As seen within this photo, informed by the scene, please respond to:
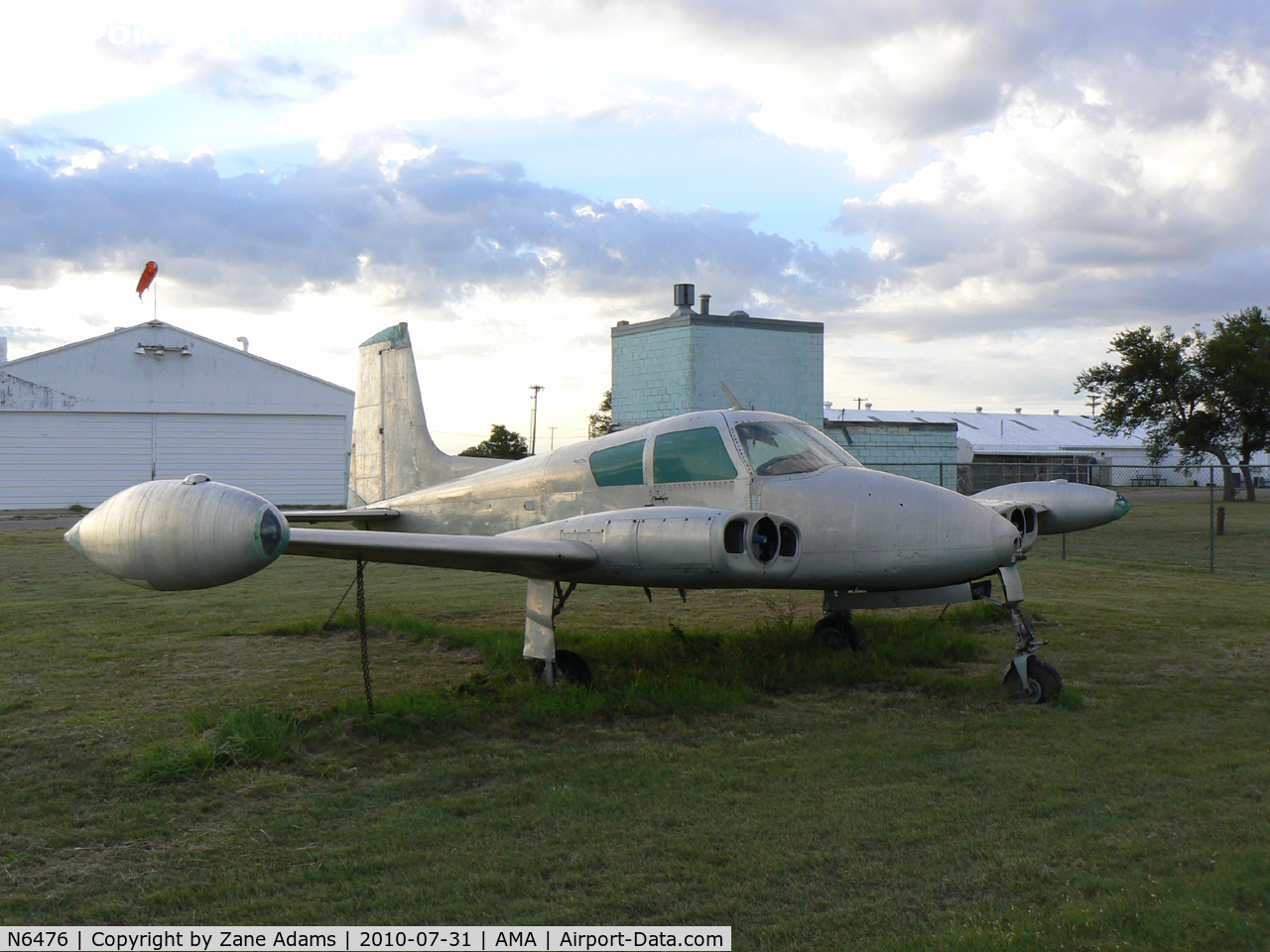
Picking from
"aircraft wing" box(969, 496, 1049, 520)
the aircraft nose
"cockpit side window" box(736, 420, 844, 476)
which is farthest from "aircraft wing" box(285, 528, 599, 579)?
"aircraft wing" box(969, 496, 1049, 520)

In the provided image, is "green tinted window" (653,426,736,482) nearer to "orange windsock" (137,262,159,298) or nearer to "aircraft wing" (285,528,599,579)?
"aircraft wing" (285,528,599,579)

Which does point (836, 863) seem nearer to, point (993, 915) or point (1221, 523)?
point (993, 915)

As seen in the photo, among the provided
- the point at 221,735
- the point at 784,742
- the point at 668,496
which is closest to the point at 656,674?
the point at 668,496

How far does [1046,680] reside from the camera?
23.0 feet

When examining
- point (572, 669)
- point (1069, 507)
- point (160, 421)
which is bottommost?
point (572, 669)

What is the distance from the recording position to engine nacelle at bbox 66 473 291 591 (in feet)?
16.0

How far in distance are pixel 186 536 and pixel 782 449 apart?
4.63 metres

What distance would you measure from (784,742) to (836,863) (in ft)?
6.58

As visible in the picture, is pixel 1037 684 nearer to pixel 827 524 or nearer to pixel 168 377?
pixel 827 524

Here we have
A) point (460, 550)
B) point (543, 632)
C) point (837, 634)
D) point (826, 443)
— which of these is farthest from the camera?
point (837, 634)

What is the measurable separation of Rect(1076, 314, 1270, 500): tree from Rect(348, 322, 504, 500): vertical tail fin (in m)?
37.9

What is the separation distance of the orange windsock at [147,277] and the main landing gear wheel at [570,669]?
34.9 meters

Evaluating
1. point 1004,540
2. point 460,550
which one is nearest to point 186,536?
point 460,550

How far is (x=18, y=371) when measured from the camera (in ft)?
112
